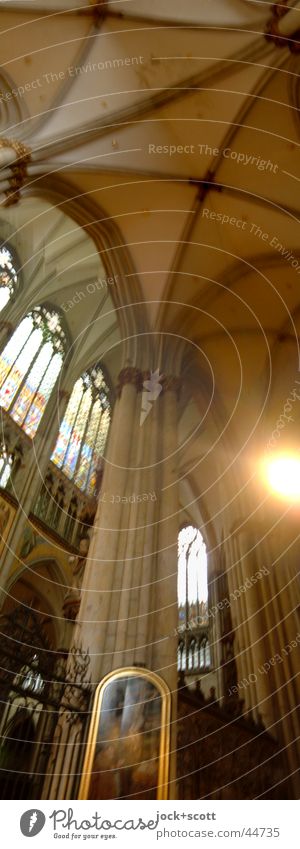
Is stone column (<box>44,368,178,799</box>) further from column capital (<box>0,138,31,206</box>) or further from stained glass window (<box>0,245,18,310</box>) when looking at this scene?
stained glass window (<box>0,245,18,310</box>)

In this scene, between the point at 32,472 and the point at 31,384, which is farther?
the point at 31,384

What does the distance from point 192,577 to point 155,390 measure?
307 inches

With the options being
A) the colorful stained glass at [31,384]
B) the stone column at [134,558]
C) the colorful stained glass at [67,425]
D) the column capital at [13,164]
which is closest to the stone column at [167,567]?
the stone column at [134,558]

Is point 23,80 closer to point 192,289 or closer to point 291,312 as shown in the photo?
point 192,289

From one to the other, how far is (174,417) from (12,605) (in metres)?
6.19

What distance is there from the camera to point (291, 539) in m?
9.88

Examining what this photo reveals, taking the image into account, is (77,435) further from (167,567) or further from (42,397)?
(167,567)

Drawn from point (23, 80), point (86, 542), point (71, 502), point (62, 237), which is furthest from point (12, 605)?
point (23, 80)

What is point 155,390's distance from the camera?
920 centimetres

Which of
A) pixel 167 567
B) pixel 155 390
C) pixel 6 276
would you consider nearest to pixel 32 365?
pixel 6 276

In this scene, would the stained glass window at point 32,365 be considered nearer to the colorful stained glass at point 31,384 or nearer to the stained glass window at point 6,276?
the colorful stained glass at point 31,384

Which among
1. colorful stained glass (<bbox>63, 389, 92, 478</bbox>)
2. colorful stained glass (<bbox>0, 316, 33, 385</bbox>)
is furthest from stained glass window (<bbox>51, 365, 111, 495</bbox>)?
colorful stained glass (<bbox>0, 316, 33, 385</bbox>)

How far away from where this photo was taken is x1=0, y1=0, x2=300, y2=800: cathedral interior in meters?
5.98

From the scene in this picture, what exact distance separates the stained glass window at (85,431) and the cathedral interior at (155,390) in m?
0.18
